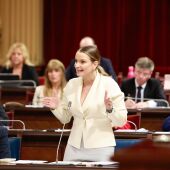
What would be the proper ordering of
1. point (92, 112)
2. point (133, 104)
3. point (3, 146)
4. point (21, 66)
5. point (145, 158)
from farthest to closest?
point (21, 66) → point (133, 104) → point (92, 112) → point (3, 146) → point (145, 158)

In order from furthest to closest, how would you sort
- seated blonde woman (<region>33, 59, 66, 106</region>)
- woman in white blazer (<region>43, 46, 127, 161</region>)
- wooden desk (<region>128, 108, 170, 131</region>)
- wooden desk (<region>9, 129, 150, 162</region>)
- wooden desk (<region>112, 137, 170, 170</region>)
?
seated blonde woman (<region>33, 59, 66, 106</region>)
wooden desk (<region>128, 108, 170, 131</region>)
wooden desk (<region>9, 129, 150, 162</region>)
woman in white blazer (<region>43, 46, 127, 161</region>)
wooden desk (<region>112, 137, 170, 170</region>)

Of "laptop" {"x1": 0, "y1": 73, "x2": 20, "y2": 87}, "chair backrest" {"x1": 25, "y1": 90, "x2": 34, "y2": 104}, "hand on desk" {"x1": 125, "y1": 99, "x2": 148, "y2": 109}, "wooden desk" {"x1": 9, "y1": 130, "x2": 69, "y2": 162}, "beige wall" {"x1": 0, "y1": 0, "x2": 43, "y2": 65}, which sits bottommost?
"wooden desk" {"x1": 9, "y1": 130, "x2": 69, "y2": 162}

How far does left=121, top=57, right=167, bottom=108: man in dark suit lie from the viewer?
7.22 m

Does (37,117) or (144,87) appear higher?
(144,87)

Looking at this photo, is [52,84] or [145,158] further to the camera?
[52,84]

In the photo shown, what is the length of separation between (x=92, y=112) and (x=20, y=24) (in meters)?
9.30

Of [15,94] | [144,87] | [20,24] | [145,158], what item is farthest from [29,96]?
[145,158]

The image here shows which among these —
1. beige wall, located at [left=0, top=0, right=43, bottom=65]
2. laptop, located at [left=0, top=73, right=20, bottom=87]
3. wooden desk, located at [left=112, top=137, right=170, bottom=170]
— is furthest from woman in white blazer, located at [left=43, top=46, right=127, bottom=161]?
beige wall, located at [left=0, top=0, right=43, bottom=65]

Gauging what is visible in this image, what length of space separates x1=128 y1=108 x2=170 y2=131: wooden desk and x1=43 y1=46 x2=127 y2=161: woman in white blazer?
93.8 inches

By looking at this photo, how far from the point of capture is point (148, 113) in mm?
6617

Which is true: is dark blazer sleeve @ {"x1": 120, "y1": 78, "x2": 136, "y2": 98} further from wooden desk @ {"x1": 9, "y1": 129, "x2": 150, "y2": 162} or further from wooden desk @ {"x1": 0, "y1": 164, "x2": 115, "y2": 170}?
wooden desk @ {"x1": 0, "y1": 164, "x2": 115, "y2": 170}

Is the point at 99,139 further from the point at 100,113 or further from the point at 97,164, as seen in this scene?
the point at 97,164

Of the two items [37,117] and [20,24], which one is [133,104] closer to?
[37,117]

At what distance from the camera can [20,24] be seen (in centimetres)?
1320
